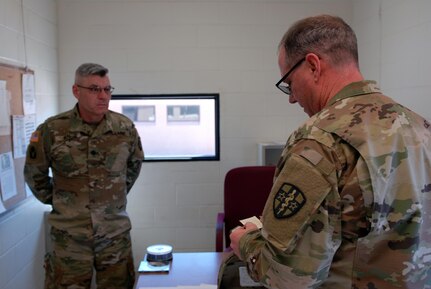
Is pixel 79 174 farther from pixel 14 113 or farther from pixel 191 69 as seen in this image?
pixel 191 69

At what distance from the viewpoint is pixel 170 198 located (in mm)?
3279

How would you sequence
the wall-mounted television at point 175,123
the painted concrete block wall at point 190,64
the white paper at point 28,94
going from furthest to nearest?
the wall-mounted television at point 175,123
the painted concrete block wall at point 190,64
the white paper at point 28,94

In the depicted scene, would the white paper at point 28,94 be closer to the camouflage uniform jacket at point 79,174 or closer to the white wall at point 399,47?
the camouflage uniform jacket at point 79,174

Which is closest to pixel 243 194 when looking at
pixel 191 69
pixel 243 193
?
pixel 243 193

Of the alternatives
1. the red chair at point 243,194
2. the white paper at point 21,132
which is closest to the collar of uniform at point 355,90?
the red chair at point 243,194

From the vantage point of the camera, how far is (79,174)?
2248 millimetres

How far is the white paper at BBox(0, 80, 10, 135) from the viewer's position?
2170mm

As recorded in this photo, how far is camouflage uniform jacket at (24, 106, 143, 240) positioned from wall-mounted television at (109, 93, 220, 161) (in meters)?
0.88

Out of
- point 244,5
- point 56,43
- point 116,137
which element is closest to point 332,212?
point 116,137

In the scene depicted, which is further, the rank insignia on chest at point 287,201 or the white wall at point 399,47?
the white wall at point 399,47

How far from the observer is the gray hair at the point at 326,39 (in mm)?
956

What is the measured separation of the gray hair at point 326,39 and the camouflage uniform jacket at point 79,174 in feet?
5.30

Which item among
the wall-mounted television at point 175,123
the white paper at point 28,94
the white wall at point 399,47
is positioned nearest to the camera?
the white wall at point 399,47

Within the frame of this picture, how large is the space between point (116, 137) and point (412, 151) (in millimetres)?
1844
